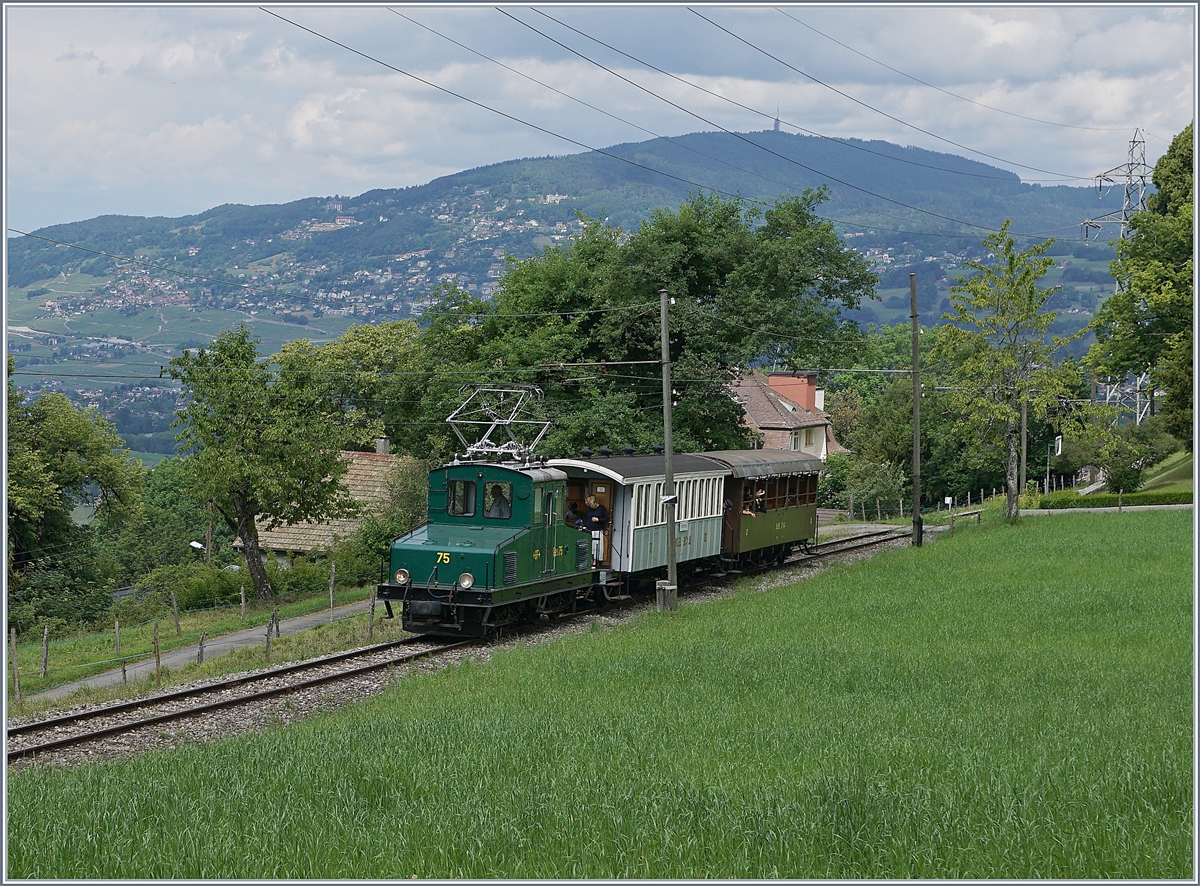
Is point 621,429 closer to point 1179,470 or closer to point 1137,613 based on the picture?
point 1137,613

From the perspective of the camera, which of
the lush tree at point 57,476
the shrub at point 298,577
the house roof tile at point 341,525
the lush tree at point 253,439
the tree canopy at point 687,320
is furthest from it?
the house roof tile at point 341,525

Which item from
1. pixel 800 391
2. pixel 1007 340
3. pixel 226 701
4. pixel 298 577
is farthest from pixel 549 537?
pixel 800 391

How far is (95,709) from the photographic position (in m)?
16.7

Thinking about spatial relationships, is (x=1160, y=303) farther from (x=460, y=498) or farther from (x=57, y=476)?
(x=57, y=476)

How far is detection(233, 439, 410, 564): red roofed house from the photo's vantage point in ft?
153

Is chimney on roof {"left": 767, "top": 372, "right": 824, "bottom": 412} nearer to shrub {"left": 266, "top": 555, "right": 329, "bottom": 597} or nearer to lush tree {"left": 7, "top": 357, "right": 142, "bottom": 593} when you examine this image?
lush tree {"left": 7, "top": 357, "right": 142, "bottom": 593}

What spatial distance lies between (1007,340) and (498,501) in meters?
27.6

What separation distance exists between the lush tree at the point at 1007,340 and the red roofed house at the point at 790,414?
28.7 metres

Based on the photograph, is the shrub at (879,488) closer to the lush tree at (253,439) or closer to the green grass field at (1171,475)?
the green grass field at (1171,475)

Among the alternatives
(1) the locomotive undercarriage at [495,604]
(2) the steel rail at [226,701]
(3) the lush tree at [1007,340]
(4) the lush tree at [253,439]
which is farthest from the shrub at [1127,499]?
(2) the steel rail at [226,701]

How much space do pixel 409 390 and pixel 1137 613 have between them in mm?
44592

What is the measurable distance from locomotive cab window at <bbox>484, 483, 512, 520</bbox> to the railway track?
102 inches

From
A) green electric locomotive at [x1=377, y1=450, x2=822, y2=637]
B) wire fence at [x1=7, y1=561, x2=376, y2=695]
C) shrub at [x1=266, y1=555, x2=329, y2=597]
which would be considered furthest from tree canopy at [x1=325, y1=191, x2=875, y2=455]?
wire fence at [x1=7, y1=561, x2=376, y2=695]

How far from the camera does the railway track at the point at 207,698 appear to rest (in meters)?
14.9
